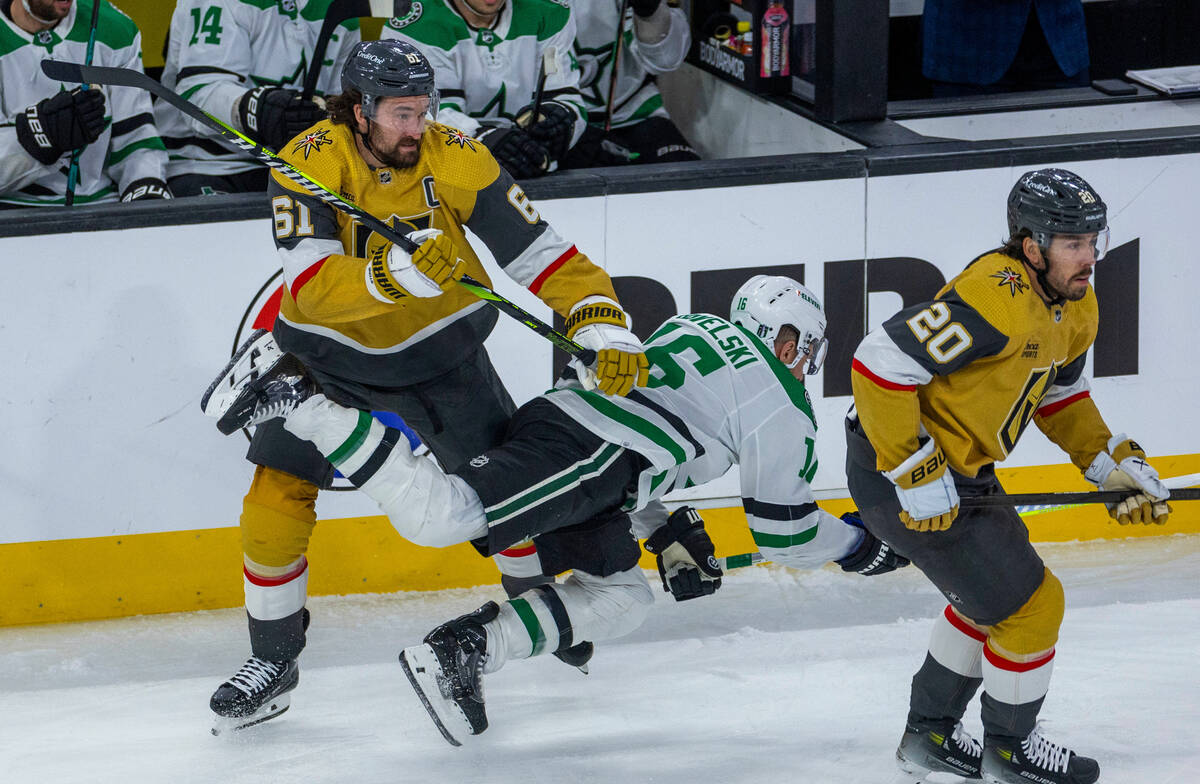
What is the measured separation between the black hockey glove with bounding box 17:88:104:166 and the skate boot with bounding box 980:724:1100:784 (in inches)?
101

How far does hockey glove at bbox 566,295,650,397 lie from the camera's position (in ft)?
10.2

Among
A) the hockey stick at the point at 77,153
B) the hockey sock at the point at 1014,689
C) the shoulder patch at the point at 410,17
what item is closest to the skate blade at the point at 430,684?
the hockey sock at the point at 1014,689

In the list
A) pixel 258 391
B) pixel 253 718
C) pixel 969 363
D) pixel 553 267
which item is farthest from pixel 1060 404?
pixel 253 718

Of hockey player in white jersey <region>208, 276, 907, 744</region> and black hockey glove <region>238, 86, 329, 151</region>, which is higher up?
black hockey glove <region>238, 86, 329, 151</region>

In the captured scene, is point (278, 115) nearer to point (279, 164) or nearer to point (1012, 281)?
point (279, 164)

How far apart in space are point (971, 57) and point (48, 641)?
3199mm

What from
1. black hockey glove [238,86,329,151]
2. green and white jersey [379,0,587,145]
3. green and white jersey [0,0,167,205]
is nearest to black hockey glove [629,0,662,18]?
green and white jersey [379,0,587,145]

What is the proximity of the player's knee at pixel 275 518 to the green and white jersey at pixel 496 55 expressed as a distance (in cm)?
136

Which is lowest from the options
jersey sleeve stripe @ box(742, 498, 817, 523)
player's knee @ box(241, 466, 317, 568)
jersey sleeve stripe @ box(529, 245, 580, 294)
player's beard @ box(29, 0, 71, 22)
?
player's knee @ box(241, 466, 317, 568)

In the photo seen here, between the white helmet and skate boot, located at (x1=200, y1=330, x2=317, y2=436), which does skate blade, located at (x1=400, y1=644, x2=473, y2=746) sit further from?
the white helmet

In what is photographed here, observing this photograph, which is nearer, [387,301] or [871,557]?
[387,301]

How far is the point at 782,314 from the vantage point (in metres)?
3.26

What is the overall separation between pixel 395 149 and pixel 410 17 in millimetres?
1413

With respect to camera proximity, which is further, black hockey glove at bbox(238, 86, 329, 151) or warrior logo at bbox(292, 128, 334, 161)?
black hockey glove at bbox(238, 86, 329, 151)
